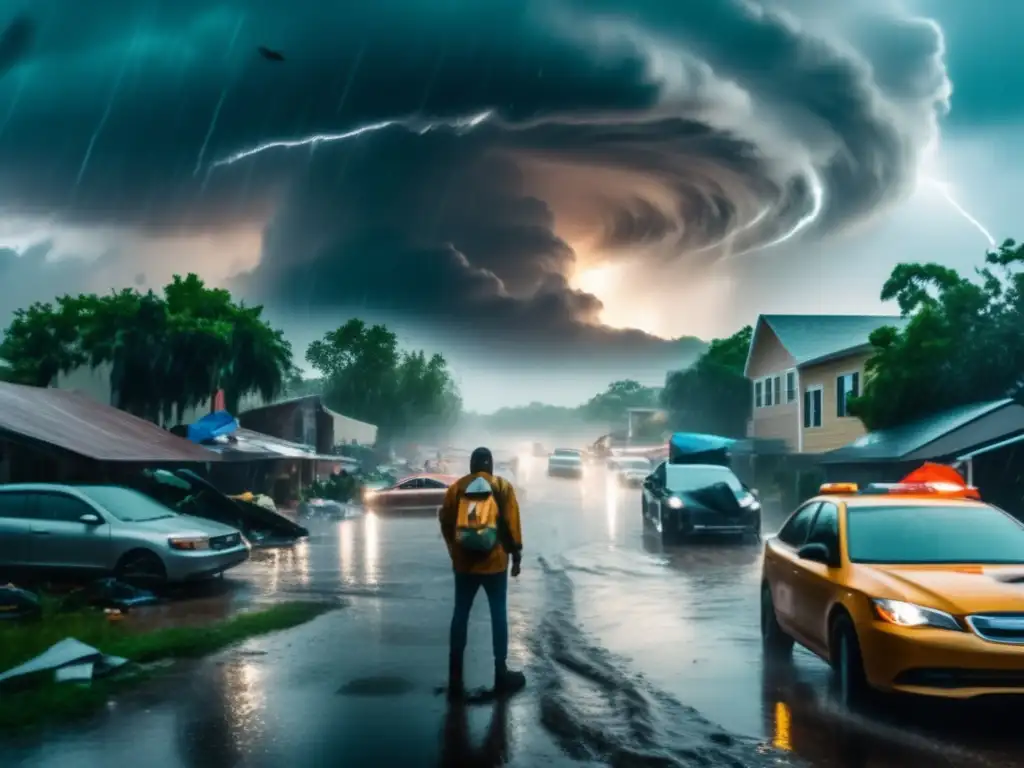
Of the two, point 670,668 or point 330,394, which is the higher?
point 330,394

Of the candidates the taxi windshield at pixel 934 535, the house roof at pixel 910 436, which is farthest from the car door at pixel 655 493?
the taxi windshield at pixel 934 535

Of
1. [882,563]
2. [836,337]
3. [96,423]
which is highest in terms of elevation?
[836,337]

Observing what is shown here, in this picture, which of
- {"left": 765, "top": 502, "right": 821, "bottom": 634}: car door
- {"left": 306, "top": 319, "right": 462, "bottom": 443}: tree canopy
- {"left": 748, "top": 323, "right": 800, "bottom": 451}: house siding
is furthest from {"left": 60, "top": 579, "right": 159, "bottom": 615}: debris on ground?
{"left": 306, "top": 319, "right": 462, "bottom": 443}: tree canopy

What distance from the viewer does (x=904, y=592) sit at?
7.38m

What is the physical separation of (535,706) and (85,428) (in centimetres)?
1891

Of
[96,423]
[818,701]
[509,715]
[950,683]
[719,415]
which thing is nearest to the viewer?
[950,683]

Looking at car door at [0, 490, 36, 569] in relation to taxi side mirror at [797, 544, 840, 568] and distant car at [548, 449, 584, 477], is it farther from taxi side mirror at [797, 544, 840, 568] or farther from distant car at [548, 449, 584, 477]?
distant car at [548, 449, 584, 477]

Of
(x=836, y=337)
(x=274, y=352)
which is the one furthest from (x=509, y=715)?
(x=274, y=352)

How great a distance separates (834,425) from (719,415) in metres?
36.2

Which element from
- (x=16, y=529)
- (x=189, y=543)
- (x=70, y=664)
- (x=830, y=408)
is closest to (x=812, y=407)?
(x=830, y=408)

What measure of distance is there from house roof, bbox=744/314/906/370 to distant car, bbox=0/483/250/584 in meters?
29.9

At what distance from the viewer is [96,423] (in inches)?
1030

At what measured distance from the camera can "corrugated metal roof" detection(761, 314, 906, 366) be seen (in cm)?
4293

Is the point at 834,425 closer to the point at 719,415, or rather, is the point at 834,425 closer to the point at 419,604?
the point at 419,604
